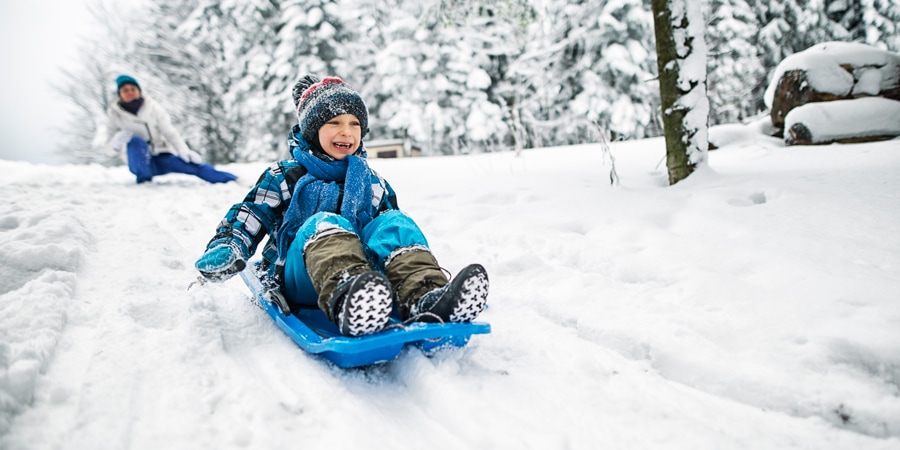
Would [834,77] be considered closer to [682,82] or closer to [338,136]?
[682,82]

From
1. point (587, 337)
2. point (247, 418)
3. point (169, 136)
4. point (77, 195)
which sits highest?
point (169, 136)

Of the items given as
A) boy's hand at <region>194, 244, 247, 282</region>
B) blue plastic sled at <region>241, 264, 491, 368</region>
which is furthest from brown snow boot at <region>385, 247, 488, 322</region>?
boy's hand at <region>194, 244, 247, 282</region>

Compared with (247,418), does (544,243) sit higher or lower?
lower

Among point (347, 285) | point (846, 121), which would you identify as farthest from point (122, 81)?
point (846, 121)

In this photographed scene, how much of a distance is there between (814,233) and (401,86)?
1223 centimetres

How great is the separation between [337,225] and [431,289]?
1.28ft

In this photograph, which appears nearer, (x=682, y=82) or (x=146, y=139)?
(x=682, y=82)

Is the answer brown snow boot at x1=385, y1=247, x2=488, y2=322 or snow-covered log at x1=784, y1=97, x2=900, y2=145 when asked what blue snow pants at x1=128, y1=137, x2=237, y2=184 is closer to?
brown snow boot at x1=385, y1=247, x2=488, y2=322

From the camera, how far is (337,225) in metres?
1.50

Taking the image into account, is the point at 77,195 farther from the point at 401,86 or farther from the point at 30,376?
the point at 401,86

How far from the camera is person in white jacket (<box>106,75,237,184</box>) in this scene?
5.07 meters

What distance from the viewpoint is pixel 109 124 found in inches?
200

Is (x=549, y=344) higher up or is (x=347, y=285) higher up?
(x=347, y=285)

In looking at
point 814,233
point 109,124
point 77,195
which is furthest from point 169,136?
point 814,233
